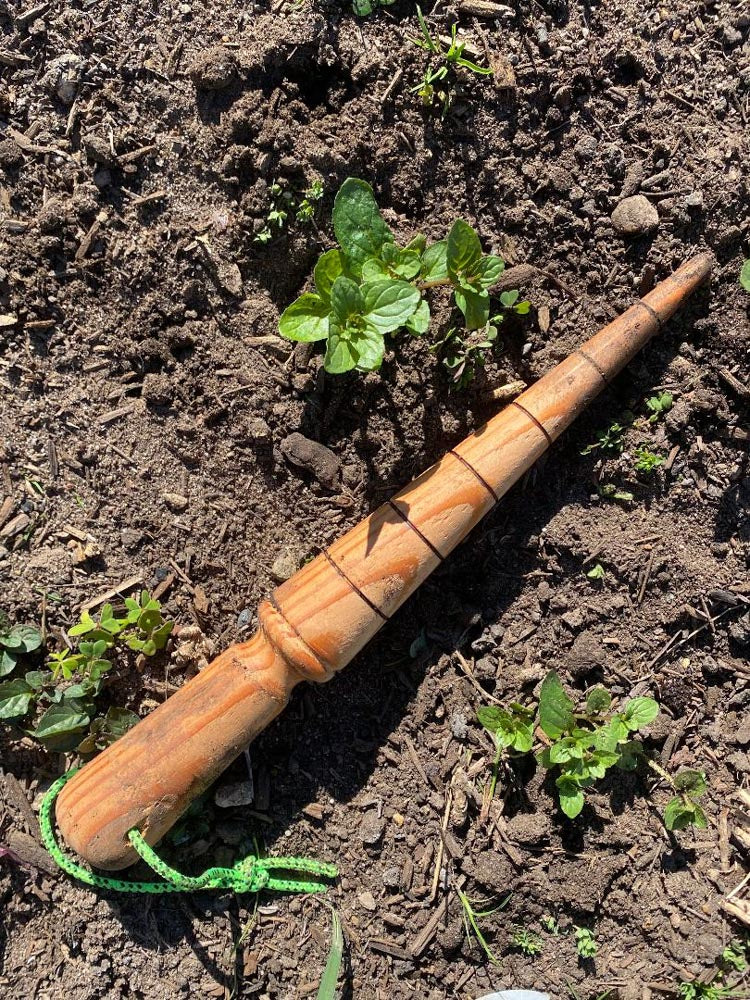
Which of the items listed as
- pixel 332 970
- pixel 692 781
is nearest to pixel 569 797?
pixel 692 781

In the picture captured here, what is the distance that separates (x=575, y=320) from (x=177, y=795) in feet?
6.83

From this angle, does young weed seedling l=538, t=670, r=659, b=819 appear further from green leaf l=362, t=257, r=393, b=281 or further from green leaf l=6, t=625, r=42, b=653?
green leaf l=6, t=625, r=42, b=653

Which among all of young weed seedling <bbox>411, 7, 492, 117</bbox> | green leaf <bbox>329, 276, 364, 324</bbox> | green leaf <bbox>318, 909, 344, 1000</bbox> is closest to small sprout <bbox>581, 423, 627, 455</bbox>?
green leaf <bbox>329, 276, 364, 324</bbox>

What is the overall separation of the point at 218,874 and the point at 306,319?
6.03 ft

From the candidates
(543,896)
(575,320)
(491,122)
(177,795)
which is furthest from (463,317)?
(543,896)

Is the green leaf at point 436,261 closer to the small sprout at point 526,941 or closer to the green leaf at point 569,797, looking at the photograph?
the green leaf at point 569,797

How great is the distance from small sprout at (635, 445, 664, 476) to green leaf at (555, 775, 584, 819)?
42.7 inches

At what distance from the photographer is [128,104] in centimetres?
260

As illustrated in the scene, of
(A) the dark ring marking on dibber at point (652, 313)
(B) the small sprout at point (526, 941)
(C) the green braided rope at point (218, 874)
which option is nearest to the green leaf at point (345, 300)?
(A) the dark ring marking on dibber at point (652, 313)

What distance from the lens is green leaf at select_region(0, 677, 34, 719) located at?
2617 millimetres

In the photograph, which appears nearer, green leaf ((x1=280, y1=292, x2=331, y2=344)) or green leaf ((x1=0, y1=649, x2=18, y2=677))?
green leaf ((x1=280, y1=292, x2=331, y2=344))

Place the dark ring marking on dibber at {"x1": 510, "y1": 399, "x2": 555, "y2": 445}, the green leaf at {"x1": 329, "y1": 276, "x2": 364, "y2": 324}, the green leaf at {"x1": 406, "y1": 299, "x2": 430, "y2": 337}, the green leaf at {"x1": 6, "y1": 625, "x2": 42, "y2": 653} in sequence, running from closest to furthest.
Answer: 1. the green leaf at {"x1": 329, "y1": 276, "x2": 364, "y2": 324}
2. the green leaf at {"x1": 406, "y1": 299, "x2": 430, "y2": 337}
3. the dark ring marking on dibber at {"x1": 510, "y1": 399, "x2": 555, "y2": 445}
4. the green leaf at {"x1": 6, "y1": 625, "x2": 42, "y2": 653}

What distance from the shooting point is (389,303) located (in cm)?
241

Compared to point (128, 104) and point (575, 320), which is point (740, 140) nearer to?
point (575, 320)
